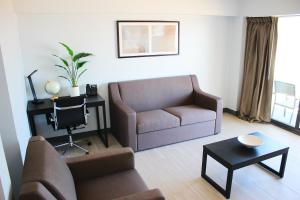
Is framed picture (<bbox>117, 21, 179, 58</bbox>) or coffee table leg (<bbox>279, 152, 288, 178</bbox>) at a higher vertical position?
framed picture (<bbox>117, 21, 179, 58</bbox>)

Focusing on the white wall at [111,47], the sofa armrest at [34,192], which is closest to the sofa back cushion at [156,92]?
the white wall at [111,47]

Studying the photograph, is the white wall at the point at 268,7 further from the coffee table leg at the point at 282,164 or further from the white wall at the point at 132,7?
the coffee table leg at the point at 282,164

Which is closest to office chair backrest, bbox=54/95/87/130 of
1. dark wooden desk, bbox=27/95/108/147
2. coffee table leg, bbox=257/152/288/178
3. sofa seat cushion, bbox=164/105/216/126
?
dark wooden desk, bbox=27/95/108/147

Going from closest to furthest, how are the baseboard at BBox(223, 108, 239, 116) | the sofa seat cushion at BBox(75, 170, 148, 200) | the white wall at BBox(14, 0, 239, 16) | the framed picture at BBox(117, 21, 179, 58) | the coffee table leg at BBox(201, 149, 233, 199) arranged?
the sofa seat cushion at BBox(75, 170, 148, 200)
the coffee table leg at BBox(201, 149, 233, 199)
the white wall at BBox(14, 0, 239, 16)
the framed picture at BBox(117, 21, 179, 58)
the baseboard at BBox(223, 108, 239, 116)

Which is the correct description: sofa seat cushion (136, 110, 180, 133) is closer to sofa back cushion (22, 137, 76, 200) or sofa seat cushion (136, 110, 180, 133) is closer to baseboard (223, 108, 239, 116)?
sofa back cushion (22, 137, 76, 200)

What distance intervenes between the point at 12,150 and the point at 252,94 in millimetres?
4005

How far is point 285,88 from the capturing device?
4.16m

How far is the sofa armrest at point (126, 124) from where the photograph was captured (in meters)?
3.28

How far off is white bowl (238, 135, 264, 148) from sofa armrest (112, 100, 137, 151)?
1396 mm

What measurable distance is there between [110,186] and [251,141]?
1.69 meters

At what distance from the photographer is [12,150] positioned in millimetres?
1963

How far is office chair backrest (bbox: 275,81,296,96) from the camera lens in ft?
13.3

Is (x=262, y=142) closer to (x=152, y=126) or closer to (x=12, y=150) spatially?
(x=152, y=126)

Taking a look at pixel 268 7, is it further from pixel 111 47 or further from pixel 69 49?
pixel 69 49
